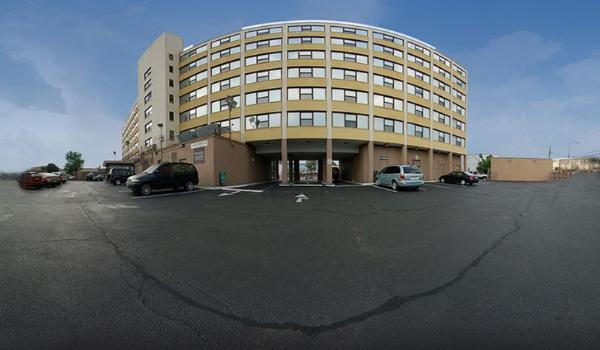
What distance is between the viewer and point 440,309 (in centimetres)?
277

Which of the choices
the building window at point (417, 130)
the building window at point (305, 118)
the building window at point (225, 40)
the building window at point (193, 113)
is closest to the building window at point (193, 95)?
the building window at point (193, 113)

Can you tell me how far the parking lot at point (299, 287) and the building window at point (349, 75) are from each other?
23807 millimetres

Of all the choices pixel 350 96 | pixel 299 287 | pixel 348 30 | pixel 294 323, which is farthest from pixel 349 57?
pixel 294 323

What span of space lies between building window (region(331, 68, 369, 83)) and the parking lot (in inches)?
937

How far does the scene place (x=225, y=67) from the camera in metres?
30.0

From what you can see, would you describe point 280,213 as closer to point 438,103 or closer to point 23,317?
point 23,317

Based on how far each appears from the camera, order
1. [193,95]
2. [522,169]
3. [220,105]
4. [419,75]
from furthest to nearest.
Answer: [522,169] → [193,95] → [419,75] → [220,105]

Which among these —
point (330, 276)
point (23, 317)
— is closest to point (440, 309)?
point (330, 276)

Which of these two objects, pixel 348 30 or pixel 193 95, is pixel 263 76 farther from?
pixel 193 95

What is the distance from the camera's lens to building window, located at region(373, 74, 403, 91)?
92.9ft

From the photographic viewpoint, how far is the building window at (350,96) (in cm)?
2650

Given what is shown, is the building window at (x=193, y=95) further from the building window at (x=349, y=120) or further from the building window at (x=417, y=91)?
the building window at (x=417, y=91)

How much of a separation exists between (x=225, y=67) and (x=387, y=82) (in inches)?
784

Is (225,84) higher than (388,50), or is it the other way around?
(388,50)
